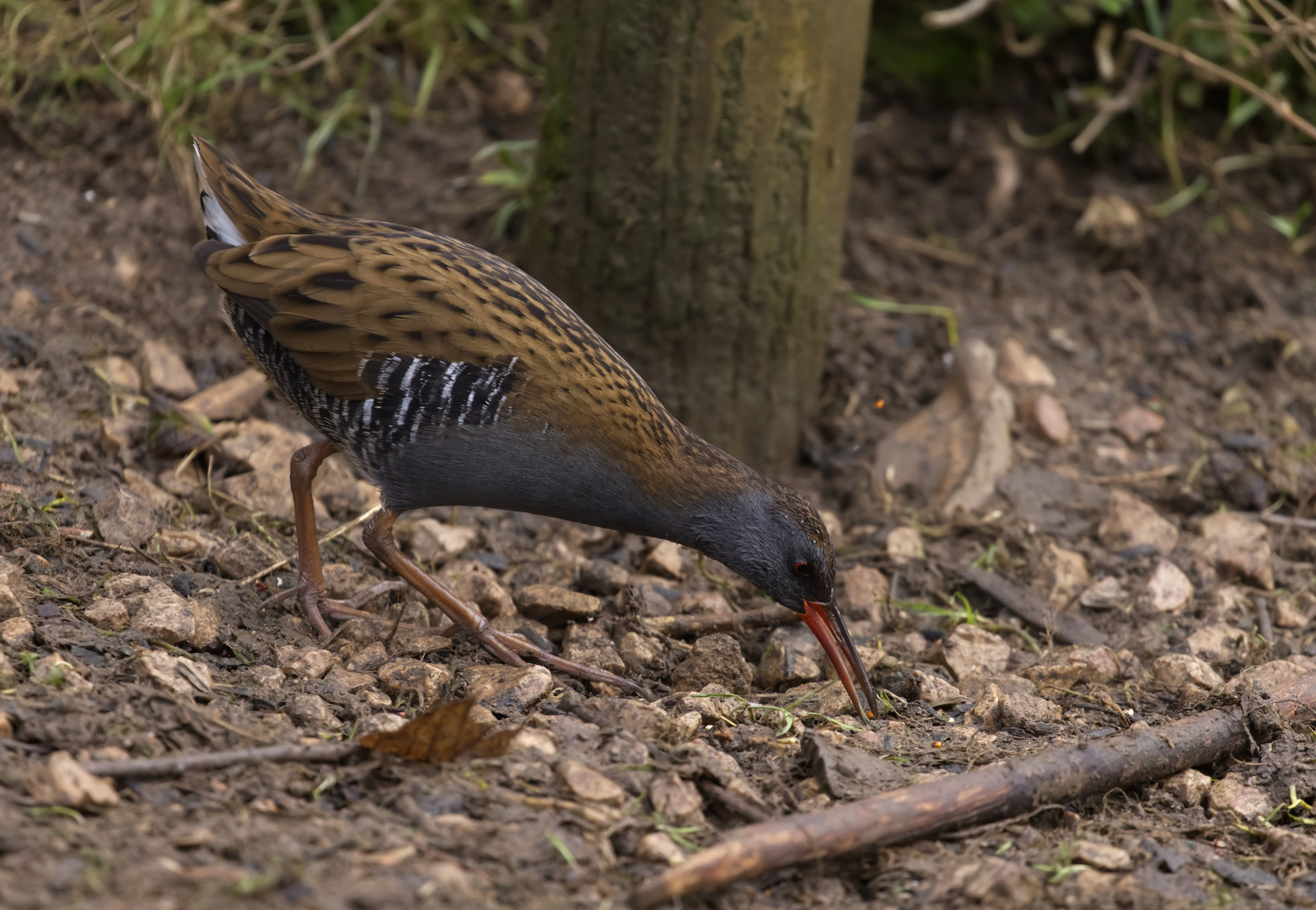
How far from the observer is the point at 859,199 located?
240 inches

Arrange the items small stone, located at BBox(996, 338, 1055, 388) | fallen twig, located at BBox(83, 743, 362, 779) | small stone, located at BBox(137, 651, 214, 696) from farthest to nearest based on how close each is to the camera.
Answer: small stone, located at BBox(996, 338, 1055, 388) → small stone, located at BBox(137, 651, 214, 696) → fallen twig, located at BBox(83, 743, 362, 779)

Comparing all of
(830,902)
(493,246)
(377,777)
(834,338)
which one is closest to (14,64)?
(493,246)

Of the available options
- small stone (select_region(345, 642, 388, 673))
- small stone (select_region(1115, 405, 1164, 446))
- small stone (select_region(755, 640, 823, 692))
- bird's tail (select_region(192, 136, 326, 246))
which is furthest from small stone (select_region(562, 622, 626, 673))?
small stone (select_region(1115, 405, 1164, 446))

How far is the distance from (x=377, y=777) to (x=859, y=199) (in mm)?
4158

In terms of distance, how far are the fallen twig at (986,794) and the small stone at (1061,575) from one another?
938 mm

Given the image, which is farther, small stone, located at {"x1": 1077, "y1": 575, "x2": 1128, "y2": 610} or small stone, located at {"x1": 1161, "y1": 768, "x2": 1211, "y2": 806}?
small stone, located at {"x1": 1077, "y1": 575, "x2": 1128, "y2": 610}

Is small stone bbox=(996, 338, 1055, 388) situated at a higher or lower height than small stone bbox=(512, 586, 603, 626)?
higher

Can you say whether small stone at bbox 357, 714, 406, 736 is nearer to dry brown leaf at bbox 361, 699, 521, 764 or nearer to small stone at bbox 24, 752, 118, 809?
dry brown leaf at bbox 361, 699, 521, 764

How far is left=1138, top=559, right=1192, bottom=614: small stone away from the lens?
4316 millimetres

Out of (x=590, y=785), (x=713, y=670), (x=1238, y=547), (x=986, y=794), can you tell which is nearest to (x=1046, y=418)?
(x=1238, y=547)

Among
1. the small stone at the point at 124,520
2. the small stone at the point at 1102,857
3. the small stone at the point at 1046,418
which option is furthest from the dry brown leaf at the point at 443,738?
the small stone at the point at 1046,418

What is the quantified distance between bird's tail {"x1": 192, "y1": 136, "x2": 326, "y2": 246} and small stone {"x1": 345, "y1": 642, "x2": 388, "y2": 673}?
1281 mm

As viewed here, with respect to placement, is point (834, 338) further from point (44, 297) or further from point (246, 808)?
point (246, 808)

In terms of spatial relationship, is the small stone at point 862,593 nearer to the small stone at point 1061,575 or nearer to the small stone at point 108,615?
the small stone at point 1061,575
